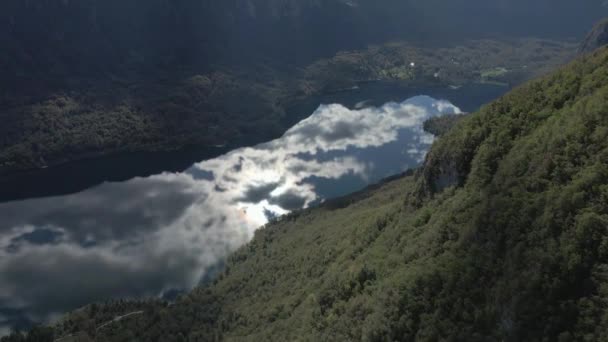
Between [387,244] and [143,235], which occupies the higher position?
[143,235]

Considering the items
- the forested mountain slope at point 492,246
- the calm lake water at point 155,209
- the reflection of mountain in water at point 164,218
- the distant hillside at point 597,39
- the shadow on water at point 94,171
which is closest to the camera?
the forested mountain slope at point 492,246

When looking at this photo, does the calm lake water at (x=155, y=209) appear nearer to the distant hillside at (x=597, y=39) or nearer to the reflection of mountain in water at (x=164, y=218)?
the reflection of mountain in water at (x=164, y=218)

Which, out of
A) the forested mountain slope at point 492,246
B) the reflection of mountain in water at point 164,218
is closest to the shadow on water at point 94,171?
the reflection of mountain in water at point 164,218

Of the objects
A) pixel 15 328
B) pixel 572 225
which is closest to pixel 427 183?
pixel 572 225

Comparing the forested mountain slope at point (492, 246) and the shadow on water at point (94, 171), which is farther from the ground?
the shadow on water at point (94, 171)

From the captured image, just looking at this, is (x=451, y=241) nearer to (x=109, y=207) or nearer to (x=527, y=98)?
(x=527, y=98)

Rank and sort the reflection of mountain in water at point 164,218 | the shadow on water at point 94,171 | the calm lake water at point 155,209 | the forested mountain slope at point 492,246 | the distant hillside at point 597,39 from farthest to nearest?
the distant hillside at point 597,39 < the shadow on water at point 94,171 < the calm lake water at point 155,209 < the reflection of mountain in water at point 164,218 < the forested mountain slope at point 492,246

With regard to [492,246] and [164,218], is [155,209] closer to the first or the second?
[164,218]

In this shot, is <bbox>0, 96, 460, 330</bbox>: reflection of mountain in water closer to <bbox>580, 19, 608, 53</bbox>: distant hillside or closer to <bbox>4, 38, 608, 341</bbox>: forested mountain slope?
<bbox>4, 38, 608, 341</bbox>: forested mountain slope
